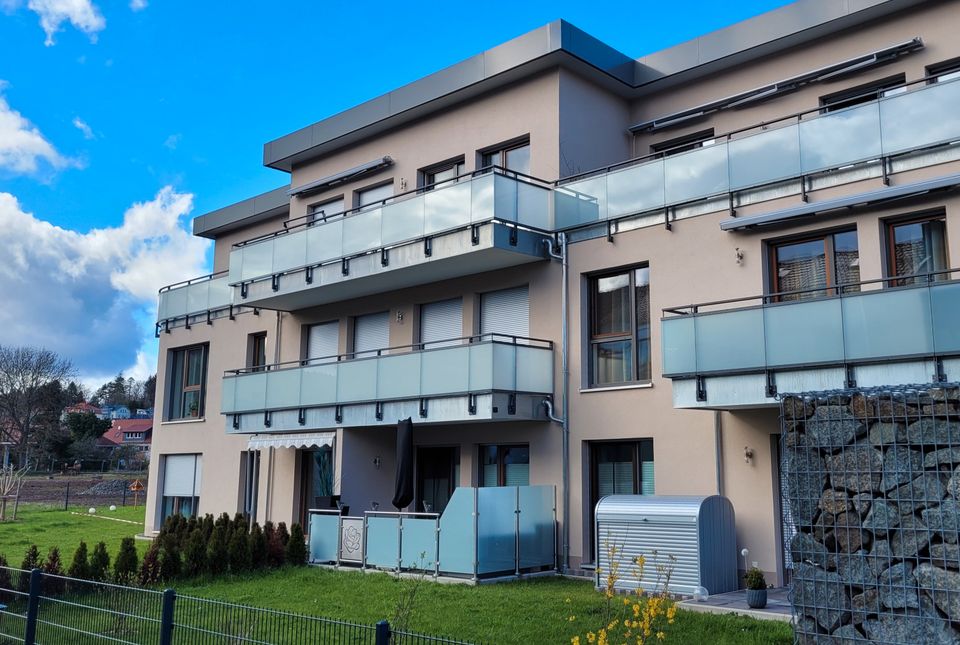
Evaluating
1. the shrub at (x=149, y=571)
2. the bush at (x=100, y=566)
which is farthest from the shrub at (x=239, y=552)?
the bush at (x=100, y=566)

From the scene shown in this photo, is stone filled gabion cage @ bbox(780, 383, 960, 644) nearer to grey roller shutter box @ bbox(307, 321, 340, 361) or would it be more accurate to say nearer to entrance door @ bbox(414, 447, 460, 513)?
entrance door @ bbox(414, 447, 460, 513)

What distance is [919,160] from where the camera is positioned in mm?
12969

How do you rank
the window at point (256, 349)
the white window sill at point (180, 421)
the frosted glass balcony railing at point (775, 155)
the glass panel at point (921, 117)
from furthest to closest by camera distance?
the white window sill at point (180, 421), the window at point (256, 349), the frosted glass balcony railing at point (775, 155), the glass panel at point (921, 117)

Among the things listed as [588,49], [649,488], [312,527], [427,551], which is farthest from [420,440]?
[588,49]

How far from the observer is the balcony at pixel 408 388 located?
16625 mm

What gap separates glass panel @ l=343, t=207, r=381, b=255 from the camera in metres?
19.1

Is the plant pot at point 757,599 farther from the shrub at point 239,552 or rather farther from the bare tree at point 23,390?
the bare tree at point 23,390

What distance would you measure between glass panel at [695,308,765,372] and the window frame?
2250 mm

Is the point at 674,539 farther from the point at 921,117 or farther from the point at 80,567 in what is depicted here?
the point at 80,567

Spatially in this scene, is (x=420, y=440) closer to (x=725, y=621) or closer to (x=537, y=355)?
(x=537, y=355)

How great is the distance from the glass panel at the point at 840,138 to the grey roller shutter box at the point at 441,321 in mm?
7970

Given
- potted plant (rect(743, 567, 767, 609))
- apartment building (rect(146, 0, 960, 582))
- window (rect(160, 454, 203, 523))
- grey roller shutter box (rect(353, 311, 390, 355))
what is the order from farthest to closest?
window (rect(160, 454, 203, 523)), grey roller shutter box (rect(353, 311, 390, 355)), apartment building (rect(146, 0, 960, 582)), potted plant (rect(743, 567, 767, 609))

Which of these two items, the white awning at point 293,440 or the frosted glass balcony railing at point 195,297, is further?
the frosted glass balcony railing at point 195,297

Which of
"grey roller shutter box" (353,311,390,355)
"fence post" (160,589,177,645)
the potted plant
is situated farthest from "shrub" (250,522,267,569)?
the potted plant
